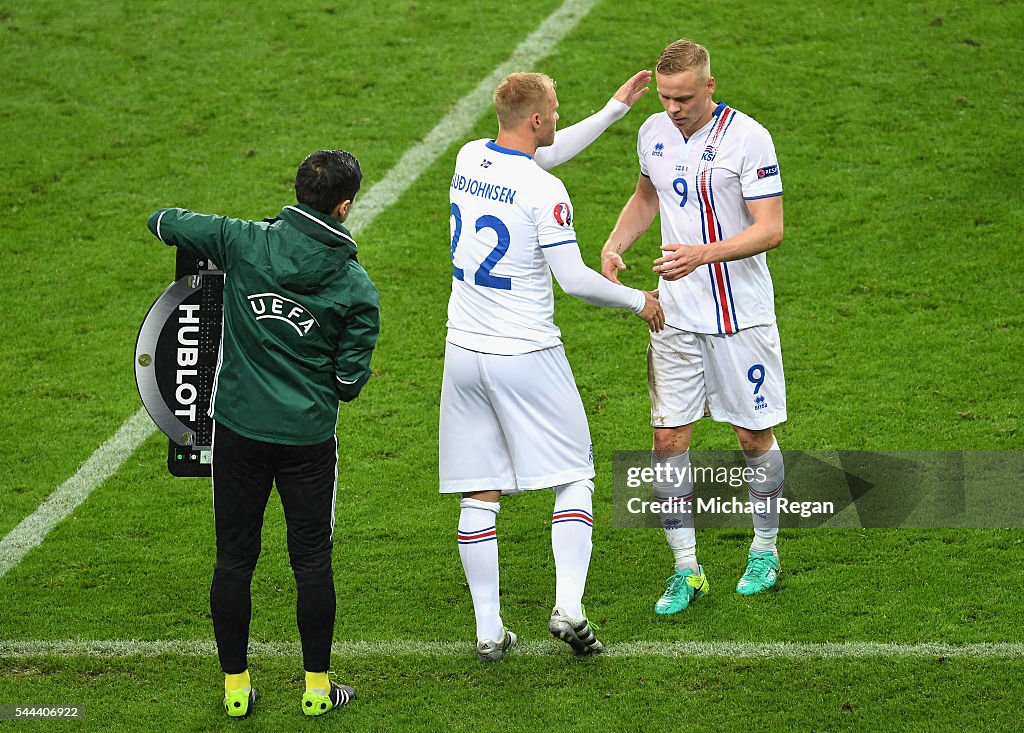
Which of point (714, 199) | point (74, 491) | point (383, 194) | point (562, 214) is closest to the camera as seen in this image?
point (562, 214)

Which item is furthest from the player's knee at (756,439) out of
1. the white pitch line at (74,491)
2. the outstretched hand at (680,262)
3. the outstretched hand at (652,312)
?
the white pitch line at (74,491)

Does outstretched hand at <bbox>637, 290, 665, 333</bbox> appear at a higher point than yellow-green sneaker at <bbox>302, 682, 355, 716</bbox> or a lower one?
higher

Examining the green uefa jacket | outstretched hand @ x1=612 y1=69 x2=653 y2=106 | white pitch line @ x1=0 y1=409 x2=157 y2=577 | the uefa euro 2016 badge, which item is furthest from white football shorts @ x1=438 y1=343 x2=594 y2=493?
white pitch line @ x1=0 y1=409 x2=157 y2=577

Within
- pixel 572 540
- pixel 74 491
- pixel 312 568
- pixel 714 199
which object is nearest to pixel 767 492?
pixel 572 540

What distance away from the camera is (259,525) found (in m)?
4.63

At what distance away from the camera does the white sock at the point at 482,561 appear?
4984 mm

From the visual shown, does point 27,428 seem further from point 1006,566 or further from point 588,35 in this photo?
point 588,35

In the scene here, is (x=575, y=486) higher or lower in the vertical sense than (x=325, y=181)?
lower

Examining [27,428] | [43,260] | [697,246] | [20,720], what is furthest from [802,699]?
[43,260]

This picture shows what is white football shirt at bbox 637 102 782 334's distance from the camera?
5.18 m

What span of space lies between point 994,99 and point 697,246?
18.3 feet

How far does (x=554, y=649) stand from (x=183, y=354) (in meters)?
1.76

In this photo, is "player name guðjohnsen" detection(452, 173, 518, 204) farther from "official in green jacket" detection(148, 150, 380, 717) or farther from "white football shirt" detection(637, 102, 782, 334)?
"white football shirt" detection(637, 102, 782, 334)

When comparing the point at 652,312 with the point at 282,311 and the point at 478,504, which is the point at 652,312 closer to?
the point at 478,504
